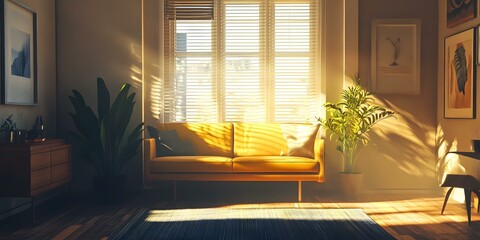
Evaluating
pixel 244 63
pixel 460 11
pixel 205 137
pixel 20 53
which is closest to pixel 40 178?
pixel 20 53

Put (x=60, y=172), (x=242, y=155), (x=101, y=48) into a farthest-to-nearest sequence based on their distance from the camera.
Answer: (x=101, y=48), (x=242, y=155), (x=60, y=172)

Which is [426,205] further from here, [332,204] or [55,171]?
[55,171]

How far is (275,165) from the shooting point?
5242 millimetres

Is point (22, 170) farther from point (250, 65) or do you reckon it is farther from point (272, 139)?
point (250, 65)

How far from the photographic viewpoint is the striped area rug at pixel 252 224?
12.4 ft

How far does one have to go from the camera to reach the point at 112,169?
5426 millimetres

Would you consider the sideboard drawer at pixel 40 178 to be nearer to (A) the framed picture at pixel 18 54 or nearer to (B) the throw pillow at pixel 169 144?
(A) the framed picture at pixel 18 54

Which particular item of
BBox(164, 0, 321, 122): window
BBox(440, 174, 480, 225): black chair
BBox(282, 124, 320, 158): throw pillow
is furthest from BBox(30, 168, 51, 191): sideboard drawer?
BBox(440, 174, 480, 225): black chair

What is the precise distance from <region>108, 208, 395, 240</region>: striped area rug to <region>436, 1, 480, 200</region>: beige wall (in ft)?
4.52

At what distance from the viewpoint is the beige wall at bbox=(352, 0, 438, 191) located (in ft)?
20.0

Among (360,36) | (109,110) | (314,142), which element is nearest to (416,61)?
(360,36)

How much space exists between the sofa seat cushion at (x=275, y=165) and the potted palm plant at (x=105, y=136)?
43.6 inches

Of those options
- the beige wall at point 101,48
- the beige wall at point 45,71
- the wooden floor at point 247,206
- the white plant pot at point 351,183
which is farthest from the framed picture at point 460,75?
the beige wall at point 45,71

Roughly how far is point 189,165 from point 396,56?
2.78 metres
